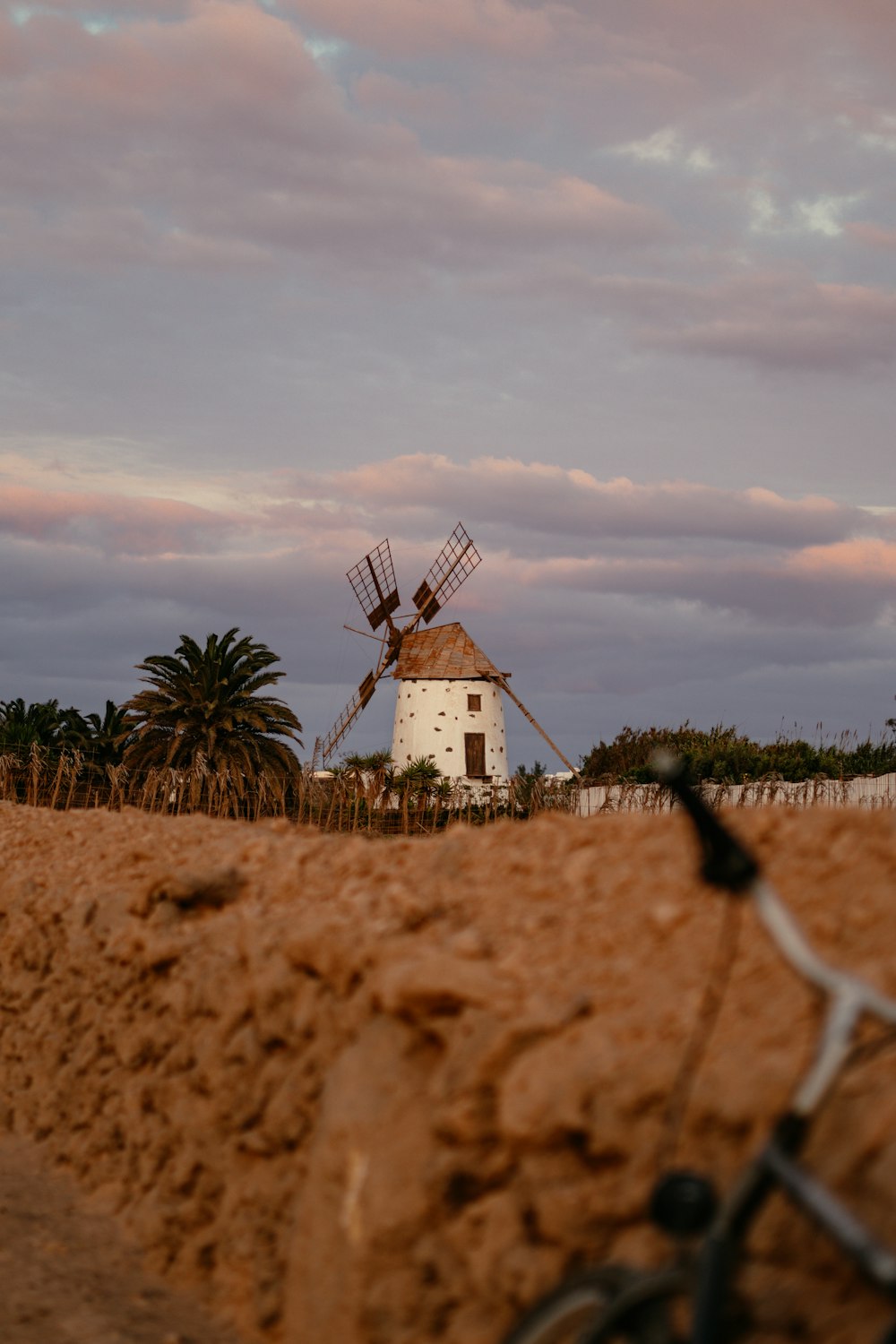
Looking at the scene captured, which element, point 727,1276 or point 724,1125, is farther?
point 724,1125

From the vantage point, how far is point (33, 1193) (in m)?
8.44

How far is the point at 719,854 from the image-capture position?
3.61 m

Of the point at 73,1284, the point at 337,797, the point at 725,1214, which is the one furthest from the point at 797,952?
the point at 337,797

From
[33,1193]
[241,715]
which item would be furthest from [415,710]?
[33,1193]

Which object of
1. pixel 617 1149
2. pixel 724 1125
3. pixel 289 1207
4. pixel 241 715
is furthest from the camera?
pixel 241 715

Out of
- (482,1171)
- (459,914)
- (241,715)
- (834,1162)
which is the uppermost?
(241,715)

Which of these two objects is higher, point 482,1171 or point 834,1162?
point 834,1162

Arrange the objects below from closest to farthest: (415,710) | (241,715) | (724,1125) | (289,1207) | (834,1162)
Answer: (834,1162)
(724,1125)
(289,1207)
(241,715)
(415,710)

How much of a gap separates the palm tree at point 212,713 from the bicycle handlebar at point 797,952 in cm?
3498

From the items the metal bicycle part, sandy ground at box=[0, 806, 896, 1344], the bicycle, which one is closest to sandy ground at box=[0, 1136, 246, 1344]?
sandy ground at box=[0, 806, 896, 1344]

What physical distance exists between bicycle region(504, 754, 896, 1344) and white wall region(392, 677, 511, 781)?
41866 millimetres

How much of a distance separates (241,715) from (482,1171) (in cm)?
3437

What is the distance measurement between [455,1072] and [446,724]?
4117 centimetres

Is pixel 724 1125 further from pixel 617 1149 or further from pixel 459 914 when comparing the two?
pixel 459 914
